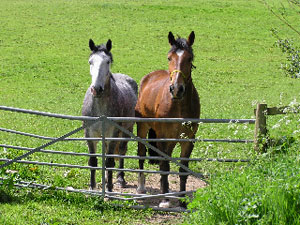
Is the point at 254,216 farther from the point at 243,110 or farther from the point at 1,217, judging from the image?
the point at 243,110

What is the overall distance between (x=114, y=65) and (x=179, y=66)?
21279 mm

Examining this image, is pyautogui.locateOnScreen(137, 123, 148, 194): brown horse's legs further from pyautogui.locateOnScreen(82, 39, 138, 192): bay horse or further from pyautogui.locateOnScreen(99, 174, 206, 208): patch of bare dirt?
pyautogui.locateOnScreen(82, 39, 138, 192): bay horse

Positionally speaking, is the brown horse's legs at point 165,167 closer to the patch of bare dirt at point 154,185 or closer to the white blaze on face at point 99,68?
the patch of bare dirt at point 154,185

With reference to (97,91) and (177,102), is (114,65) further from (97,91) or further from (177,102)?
(177,102)

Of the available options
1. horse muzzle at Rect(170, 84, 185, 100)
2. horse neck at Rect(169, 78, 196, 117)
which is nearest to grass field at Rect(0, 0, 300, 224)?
horse neck at Rect(169, 78, 196, 117)

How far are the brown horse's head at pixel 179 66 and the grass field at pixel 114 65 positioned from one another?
121 cm

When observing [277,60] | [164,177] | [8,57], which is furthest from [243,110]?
[8,57]

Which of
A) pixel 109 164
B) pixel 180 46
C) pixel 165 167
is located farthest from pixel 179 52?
pixel 109 164

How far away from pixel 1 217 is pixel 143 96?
368 centimetres

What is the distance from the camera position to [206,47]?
35.1 m

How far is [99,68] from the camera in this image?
9.12 metres

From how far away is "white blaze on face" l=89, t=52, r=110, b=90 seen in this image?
904 cm

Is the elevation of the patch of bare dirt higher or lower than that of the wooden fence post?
lower

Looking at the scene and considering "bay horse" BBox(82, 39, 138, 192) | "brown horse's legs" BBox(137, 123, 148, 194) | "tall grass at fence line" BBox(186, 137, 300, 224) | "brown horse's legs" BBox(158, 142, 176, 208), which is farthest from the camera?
"brown horse's legs" BBox(137, 123, 148, 194)
